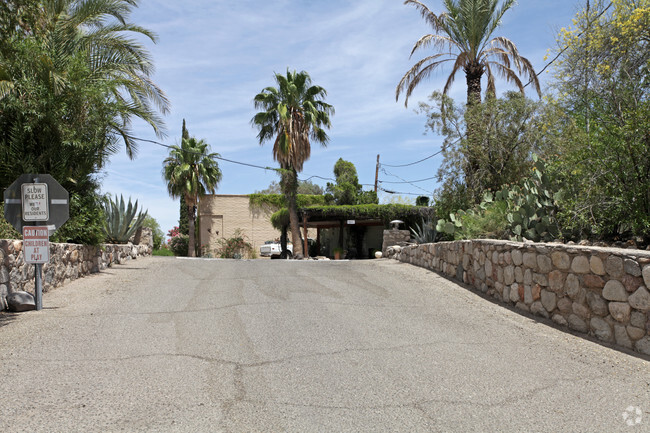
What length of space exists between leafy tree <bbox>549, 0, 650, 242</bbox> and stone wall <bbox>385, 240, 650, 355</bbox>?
4.24ft

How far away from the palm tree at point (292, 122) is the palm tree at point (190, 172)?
8054 millimetres

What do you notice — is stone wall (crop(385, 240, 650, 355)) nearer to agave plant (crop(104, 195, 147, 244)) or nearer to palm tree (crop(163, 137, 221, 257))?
agave plant (crop(104, 195, 147, 244))

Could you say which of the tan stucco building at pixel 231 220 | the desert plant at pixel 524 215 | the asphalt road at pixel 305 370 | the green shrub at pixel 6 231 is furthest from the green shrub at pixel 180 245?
the asphalt road at pixel 305 370

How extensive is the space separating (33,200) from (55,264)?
2.46 m

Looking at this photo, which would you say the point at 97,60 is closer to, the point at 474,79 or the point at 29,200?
the point at 29,200

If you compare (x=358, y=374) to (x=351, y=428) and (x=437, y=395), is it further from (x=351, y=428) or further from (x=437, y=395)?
(x=351, y=428)

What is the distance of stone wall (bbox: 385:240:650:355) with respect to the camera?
20.9ft

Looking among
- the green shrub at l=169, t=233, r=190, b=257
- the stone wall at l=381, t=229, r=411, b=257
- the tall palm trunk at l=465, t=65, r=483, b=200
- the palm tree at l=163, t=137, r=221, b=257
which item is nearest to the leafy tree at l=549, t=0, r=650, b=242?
the tall palm trunk at l=465, t=65, r=483, b=200

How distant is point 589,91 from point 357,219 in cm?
2383

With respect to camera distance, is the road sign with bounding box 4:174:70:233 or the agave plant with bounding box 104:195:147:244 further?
the agave plant with bounding box 104:195:147:244

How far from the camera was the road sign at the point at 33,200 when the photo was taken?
908cm

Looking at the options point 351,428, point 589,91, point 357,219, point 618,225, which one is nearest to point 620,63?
point 589,91

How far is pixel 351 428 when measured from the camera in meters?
4.20

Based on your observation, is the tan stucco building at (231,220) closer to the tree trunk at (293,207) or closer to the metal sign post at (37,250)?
the tree trunk at (293,207)
